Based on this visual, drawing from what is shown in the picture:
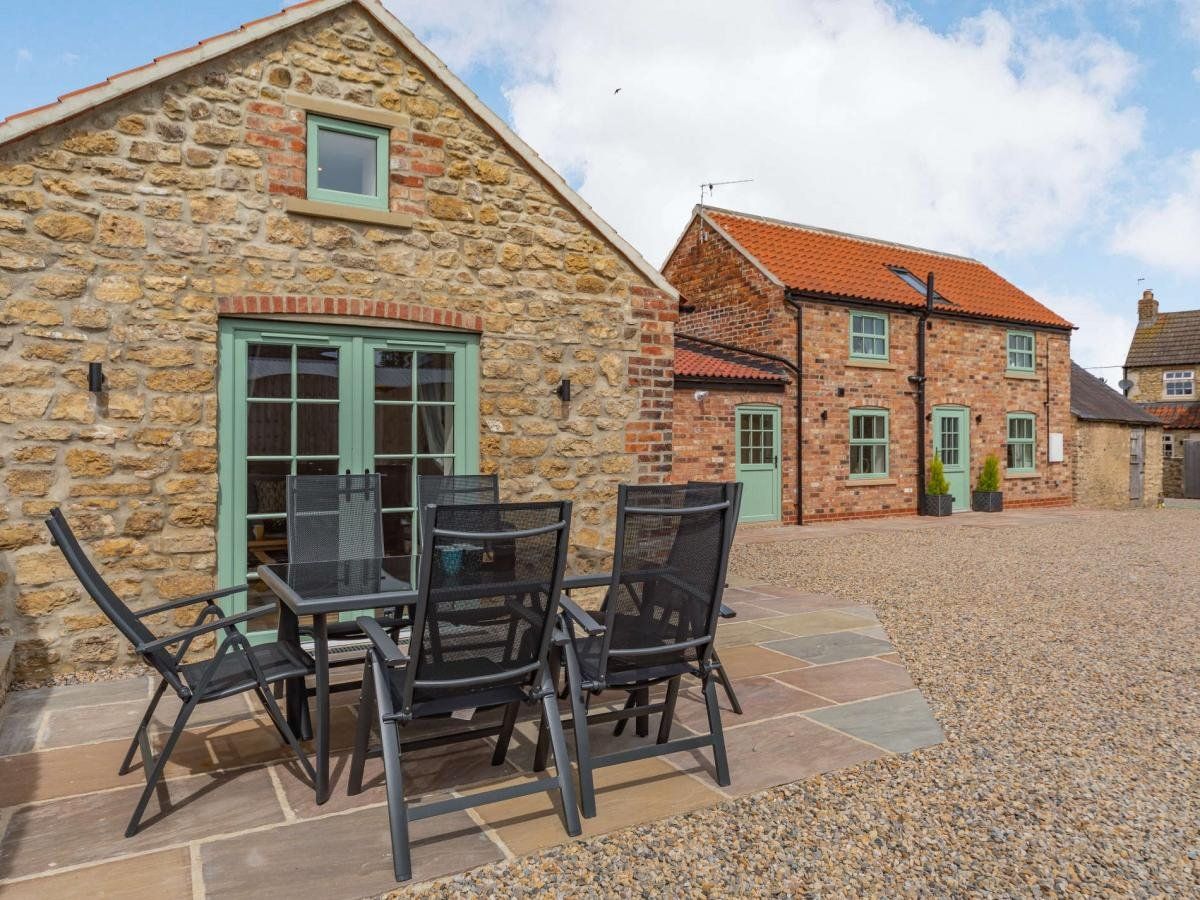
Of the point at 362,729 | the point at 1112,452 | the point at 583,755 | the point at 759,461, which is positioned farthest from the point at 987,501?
the point at 362,729

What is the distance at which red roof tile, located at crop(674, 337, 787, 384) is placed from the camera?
13.1 metres

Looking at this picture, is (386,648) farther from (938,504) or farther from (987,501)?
(987,501)

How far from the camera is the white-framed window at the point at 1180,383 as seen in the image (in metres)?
28.4

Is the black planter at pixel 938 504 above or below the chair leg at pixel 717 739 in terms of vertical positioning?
above

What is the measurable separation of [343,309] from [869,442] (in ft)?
39.8

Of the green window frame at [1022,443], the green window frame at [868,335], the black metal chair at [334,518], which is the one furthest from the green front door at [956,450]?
the black metal chair at [334,518]

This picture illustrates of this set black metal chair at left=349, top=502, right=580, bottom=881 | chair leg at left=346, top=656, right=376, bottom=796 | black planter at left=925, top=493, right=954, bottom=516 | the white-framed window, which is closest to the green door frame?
black planter at left=925, top=493, right=954, bottom=516

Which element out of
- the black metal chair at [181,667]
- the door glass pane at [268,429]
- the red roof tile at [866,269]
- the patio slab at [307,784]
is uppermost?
the red roof tile at [866,269]

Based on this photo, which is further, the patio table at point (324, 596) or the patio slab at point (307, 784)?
the patio table at point (324, 596)

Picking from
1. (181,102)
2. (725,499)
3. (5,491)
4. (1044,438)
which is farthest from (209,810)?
(1044,438)

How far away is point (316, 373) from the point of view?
17.5ft

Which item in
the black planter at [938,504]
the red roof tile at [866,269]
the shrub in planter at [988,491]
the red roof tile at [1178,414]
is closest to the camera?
the red roof tile at [866,269]

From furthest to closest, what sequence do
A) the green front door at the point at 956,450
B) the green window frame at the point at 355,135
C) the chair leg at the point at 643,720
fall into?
the green front door at the point at 956,450 → the green window frame at the point at 355,135 → the chair leg at the point at 643,720

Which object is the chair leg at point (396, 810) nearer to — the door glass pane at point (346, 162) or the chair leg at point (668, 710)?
the chair leg at point (668, 710)
